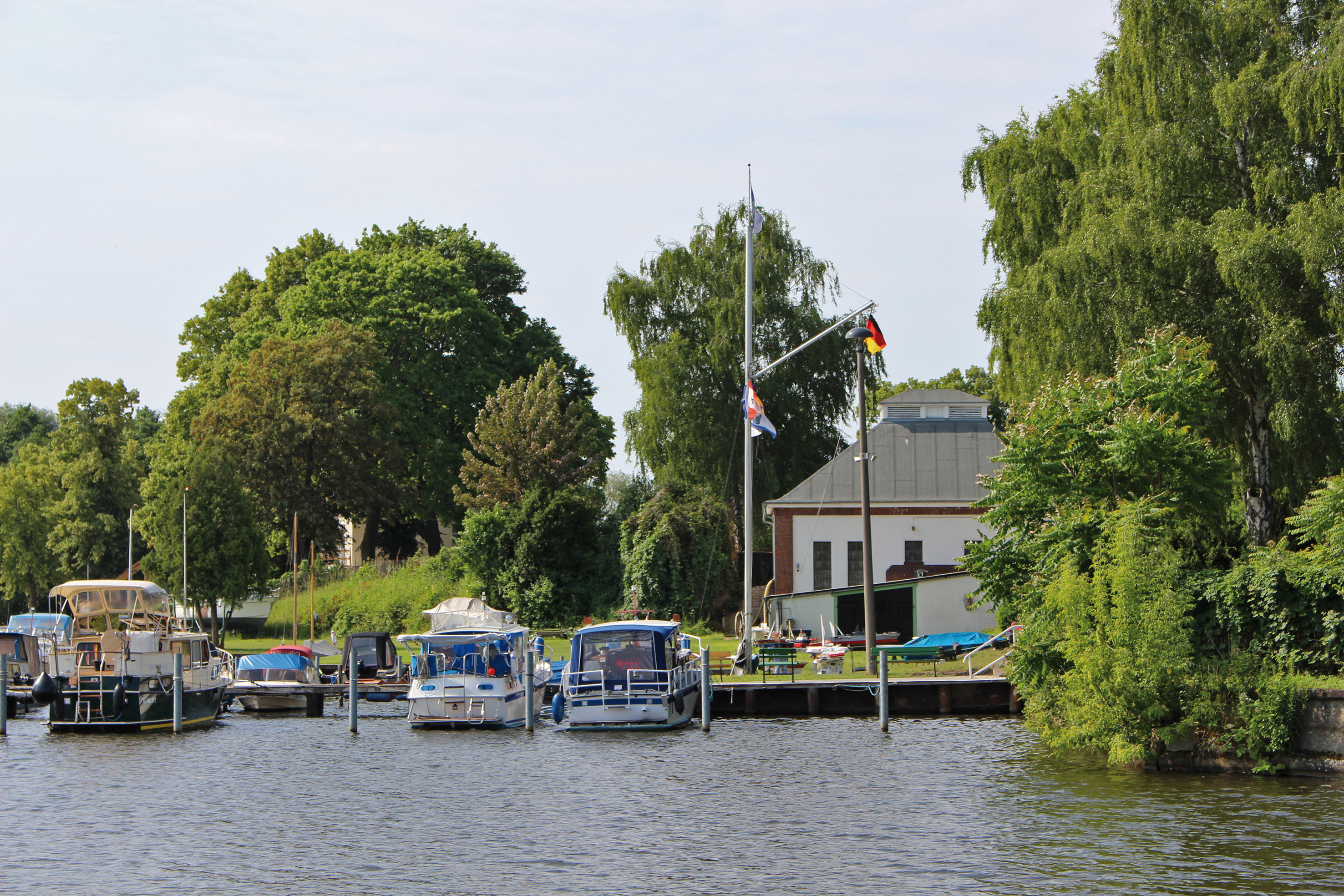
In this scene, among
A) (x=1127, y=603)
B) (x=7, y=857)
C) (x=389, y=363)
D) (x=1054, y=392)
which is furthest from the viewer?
(x=389, y=363)

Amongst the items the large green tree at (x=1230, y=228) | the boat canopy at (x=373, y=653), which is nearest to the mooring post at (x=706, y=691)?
the large green tree at (x=1230, y=228)

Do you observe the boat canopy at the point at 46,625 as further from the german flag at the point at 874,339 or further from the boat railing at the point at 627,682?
the german flag at the point at 874,339

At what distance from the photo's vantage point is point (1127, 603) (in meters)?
24.7

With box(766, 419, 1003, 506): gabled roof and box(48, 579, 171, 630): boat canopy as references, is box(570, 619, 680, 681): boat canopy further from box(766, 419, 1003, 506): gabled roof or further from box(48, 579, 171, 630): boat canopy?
box(766, 419, 1003, 506): gabled roof

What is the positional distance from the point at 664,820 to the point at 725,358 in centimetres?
3977

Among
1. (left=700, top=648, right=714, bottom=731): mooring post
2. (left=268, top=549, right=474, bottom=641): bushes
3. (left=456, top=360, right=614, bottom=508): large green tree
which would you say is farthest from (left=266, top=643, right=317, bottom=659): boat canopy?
(left=700, top=648, right=714, bottom=731): mooring post

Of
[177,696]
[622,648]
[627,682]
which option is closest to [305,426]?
[177,696]

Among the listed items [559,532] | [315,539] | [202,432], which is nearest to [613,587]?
[559,532]

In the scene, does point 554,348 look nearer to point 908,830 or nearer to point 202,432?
point 202,432

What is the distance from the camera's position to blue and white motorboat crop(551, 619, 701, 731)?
114 ft

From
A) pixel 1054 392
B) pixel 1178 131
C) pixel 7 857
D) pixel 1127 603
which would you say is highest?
pixel 1178 131

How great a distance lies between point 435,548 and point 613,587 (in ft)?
65.1

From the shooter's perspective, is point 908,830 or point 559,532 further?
point 559,532

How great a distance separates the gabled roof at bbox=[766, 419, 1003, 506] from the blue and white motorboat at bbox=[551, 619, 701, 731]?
790 inches
